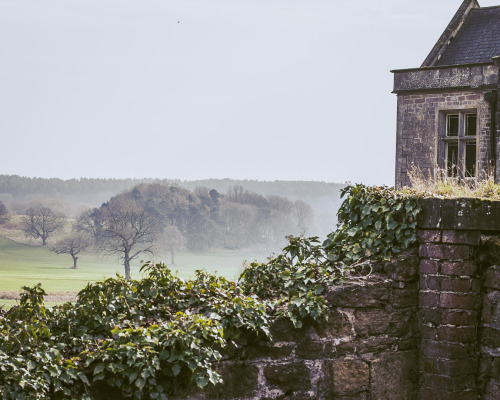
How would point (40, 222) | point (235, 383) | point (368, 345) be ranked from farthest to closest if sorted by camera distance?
1. point (40, 222)
2. point (368, 345)
3. point (235, 383)

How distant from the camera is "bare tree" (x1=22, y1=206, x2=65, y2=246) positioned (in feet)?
128

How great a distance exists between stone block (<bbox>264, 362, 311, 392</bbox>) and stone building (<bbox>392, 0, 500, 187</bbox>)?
12253 mm

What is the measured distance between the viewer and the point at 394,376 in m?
5.84

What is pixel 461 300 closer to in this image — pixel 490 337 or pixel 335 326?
pixel 490 337

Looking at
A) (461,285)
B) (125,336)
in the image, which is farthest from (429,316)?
(125,336)

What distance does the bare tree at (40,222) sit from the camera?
38.9 meters

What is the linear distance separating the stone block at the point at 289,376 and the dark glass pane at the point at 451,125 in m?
13.6

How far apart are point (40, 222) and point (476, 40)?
28.1m

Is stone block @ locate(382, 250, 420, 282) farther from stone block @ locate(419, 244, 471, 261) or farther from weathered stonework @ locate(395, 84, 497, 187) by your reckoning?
weathered stonework @ locate(395, 84, 497, 187)

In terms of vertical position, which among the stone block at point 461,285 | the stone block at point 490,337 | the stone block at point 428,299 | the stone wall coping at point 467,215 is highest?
the stone wall coping at point 467,215

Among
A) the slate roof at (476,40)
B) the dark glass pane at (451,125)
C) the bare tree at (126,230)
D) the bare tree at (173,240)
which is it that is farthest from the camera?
the bare tree at (173,240)

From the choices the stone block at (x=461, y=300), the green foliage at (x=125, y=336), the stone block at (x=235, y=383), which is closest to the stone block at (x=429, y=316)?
the stone block at (x=461, y=300)

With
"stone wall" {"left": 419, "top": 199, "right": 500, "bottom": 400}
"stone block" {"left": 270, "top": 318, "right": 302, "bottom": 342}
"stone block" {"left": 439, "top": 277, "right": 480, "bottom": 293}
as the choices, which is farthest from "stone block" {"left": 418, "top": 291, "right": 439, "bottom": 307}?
"stone block" {"left": 270, "top": 318, "right": 302, "bottom": 342}

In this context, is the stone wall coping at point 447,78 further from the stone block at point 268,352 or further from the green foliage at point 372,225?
the stone block at point 268,352
